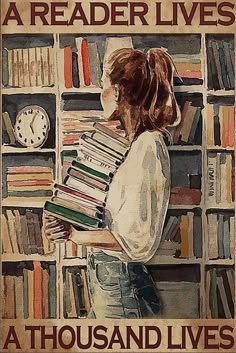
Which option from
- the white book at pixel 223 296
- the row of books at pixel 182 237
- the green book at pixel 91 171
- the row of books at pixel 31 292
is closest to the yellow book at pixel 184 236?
the row of books at pixel 182 237

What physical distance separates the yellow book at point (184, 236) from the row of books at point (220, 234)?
5 centimetres

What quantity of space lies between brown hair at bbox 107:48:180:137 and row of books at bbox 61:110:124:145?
0.03 m

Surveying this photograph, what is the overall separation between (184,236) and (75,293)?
0.97 ft

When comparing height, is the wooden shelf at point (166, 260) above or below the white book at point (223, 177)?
below

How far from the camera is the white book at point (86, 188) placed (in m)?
1.47

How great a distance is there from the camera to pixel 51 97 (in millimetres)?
1480

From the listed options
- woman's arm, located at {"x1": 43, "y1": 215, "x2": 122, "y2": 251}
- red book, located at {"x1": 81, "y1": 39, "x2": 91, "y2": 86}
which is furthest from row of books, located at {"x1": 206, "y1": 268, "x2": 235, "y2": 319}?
red book, located at {"x1": 81, "y1": 39, "x2": 91, "y2": 86}

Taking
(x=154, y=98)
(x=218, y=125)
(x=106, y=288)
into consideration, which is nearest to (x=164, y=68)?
(x=154, y=98)

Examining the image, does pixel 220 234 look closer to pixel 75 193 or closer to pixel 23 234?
pixel 75 193

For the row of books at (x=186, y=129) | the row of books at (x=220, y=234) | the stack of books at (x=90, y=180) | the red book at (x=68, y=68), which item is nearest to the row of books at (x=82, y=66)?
the red book at (x=68, y=68)

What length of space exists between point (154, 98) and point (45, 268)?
1.60ft

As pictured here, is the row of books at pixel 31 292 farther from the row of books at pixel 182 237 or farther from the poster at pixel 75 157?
the row of books at pixel 182 237

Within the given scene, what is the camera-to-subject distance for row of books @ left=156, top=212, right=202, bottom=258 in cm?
147

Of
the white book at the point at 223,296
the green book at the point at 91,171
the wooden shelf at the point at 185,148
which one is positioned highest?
the wooden shelf at the point at 185,148
